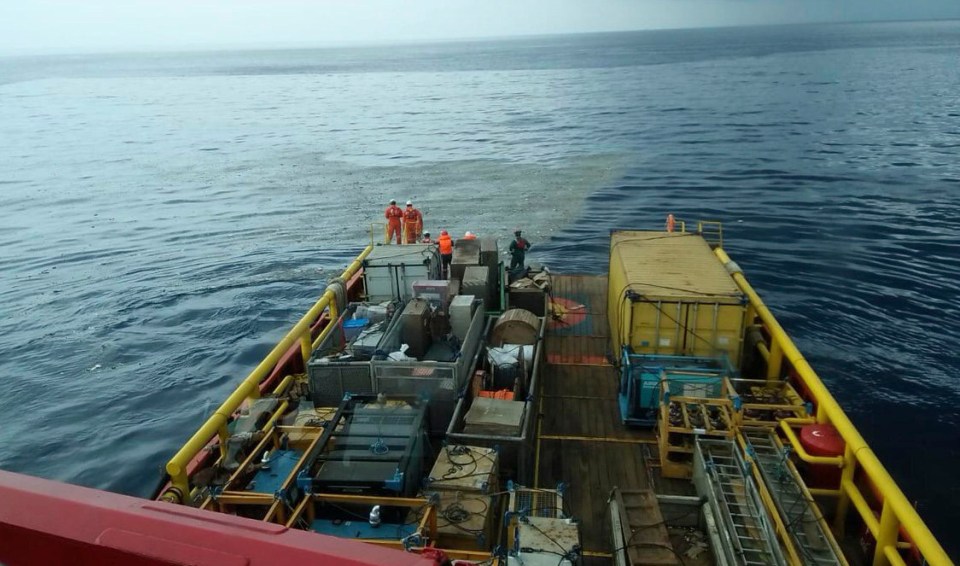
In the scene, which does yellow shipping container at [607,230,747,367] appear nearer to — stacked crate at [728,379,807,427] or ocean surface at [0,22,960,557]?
stacked crate at [728,379,807,427]

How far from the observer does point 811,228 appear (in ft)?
116

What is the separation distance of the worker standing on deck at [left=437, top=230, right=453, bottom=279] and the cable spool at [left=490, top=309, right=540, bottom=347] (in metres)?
3.68

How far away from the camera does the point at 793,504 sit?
376 inches

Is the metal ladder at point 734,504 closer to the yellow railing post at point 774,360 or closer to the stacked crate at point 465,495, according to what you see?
the stacked crate at point 465,495

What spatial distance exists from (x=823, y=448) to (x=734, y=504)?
2.34 meters

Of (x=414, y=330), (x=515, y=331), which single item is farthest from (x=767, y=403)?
(x=414, y=330)

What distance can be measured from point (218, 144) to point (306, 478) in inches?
2626

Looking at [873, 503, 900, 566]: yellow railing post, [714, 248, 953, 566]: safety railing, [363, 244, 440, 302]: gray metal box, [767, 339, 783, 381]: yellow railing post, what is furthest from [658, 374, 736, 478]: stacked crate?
[363, 244, 440, 302]: gray metal box

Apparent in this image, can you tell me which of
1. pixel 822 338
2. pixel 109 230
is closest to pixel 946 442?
pixel 822 338

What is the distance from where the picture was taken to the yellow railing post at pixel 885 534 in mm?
8817

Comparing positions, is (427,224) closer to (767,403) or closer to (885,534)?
(767,403)

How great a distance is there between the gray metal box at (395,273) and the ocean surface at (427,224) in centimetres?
825

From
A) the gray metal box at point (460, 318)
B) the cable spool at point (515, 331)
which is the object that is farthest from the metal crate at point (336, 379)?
the cable spool at point (515, 331)

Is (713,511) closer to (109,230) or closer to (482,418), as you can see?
(482,418)
